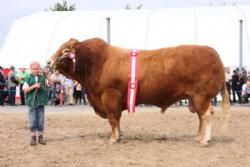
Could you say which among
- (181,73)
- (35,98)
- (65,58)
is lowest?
(35,98)

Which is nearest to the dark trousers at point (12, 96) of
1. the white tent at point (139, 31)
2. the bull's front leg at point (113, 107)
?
the white tent at point (139, 31)

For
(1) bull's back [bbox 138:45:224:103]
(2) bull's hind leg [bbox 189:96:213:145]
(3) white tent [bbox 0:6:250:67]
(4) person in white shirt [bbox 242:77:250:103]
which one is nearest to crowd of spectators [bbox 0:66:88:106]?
(4) person in white shirt [bbox 242:77:250:103]

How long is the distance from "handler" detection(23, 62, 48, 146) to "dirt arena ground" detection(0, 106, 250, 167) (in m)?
0.38

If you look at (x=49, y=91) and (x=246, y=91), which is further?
(x=49, y=91)

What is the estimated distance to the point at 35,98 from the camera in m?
10.5

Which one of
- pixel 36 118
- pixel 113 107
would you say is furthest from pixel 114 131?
pixel 36 118

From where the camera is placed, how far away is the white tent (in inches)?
1294

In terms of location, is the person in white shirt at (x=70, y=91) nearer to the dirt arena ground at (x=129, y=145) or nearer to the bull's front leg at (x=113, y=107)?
the dirt arena ground at (x=129, y=145)

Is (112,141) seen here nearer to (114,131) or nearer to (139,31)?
(114,131)

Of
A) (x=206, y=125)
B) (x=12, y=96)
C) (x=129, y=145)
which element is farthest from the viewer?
(x=12, y=96)

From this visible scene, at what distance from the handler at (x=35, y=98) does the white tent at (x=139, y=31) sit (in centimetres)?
2119

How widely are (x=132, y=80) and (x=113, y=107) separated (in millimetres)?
656

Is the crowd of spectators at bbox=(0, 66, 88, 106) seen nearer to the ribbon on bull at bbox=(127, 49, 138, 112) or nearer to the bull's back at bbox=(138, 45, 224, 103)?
the ribbon on bull at bbox=(127, 49, 138, 112)

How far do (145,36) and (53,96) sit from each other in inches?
488
